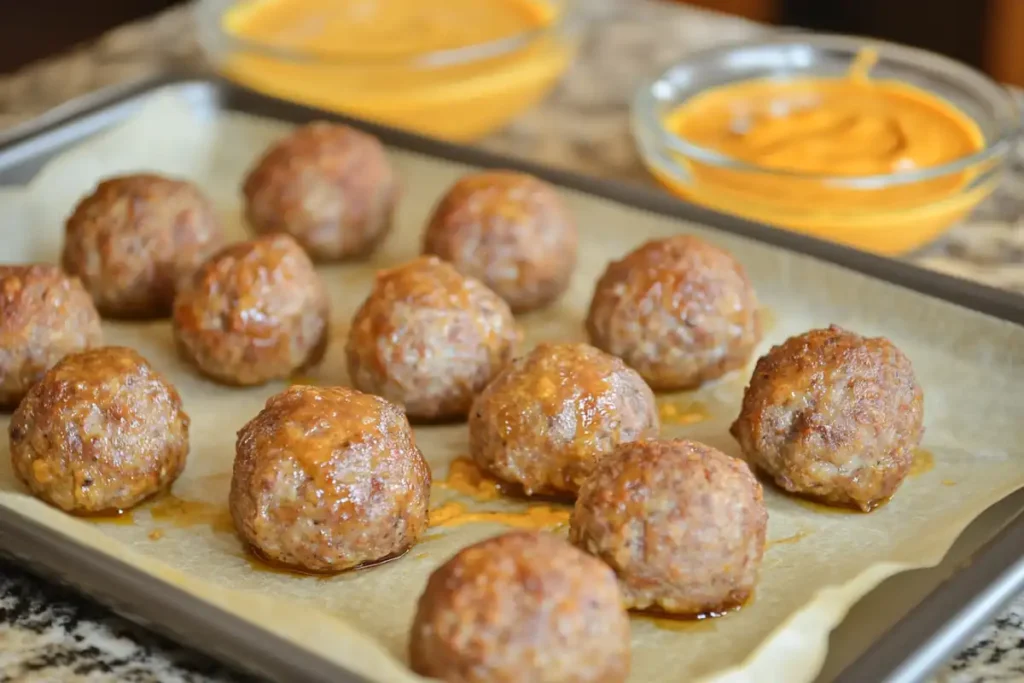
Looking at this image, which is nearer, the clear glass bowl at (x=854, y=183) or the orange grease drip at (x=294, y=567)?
the orange grease drip at (x=294, y=567)

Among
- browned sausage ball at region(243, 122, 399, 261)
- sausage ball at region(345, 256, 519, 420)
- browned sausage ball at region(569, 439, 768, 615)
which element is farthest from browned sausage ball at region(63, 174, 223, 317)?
browned sausage ball at region(569, 439, 768, 615)

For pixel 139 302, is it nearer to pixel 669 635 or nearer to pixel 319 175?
pixel 319 175

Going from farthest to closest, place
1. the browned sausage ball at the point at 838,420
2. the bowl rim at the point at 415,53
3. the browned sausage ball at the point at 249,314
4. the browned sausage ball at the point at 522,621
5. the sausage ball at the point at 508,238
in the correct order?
1. the bowl rim at the point at 415,53
2. the sausage ball at the point at 508,238
3. the browned sausage ball at the point at 249,314
4. the browned sausage ball at the point at 838,420
5. the browned sausage ball at the point at 522,621

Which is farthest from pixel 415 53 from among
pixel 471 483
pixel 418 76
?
pixel 471 483

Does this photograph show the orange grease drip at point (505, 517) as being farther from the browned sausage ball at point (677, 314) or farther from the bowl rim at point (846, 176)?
the bowl rim at point (846, 176)

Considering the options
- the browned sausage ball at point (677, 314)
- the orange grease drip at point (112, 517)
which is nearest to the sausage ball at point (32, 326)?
the orange grease drip at point (112, 517)

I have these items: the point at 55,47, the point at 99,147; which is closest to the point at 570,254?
the point at 99,147

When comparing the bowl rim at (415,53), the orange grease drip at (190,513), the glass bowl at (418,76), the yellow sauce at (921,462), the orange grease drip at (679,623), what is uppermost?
the bowl rim at (415,53)

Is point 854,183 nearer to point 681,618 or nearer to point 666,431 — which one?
point 666,431
